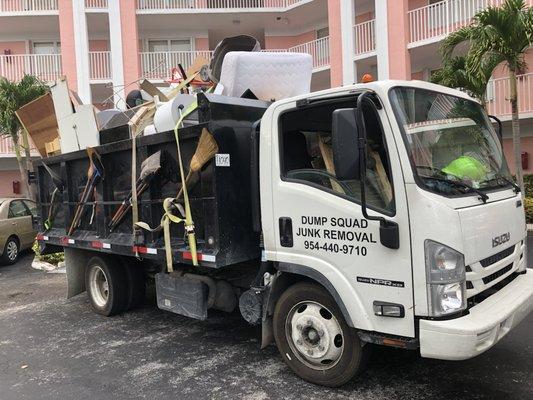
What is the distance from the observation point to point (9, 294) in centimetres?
820

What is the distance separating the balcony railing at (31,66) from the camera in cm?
1884

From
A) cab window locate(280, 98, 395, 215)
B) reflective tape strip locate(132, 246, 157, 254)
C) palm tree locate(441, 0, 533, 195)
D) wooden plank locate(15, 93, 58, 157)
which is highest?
palm tree locate(441, 0, 533, 195)

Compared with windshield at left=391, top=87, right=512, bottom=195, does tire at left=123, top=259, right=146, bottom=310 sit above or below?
below

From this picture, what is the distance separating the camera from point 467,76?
36.2 ft

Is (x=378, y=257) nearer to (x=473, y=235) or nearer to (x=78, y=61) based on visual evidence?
(x=473, y=235)

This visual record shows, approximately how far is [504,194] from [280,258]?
5.92 feet

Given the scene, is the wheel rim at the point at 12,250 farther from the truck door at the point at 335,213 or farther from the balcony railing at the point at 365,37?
the balcony railing at the point at 365,37

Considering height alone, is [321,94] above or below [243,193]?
above

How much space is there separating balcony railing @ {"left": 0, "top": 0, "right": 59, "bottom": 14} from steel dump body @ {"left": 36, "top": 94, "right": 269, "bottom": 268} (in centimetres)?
1576

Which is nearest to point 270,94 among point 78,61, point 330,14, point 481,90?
point 481,90

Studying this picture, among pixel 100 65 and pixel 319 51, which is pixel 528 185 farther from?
pixel 100 65

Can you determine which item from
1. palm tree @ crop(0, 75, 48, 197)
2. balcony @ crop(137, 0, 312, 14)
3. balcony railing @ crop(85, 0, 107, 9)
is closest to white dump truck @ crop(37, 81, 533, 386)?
palm tree @ crop(0, 75, 48, 197)

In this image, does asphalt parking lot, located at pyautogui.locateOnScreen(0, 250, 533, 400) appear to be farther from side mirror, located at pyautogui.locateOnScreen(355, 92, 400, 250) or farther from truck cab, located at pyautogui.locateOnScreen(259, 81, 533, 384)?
side mirror, located at pyautogui.locateOnScreen(355, 92, 400, 250)

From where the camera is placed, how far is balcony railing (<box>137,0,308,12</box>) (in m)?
18.9
